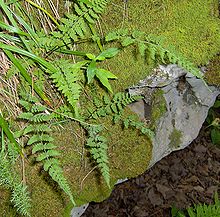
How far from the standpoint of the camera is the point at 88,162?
245 cm

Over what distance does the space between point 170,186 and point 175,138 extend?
1.89m

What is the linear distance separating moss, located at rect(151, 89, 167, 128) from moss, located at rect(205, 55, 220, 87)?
1.09ft

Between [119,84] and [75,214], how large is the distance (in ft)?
3.21

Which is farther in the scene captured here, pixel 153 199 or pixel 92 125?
pixel 153 199

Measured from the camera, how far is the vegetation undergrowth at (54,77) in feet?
6.53

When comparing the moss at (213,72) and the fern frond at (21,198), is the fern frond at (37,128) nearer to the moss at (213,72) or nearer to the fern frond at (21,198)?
the fern frond at (21,198)

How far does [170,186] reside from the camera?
15.5 feet

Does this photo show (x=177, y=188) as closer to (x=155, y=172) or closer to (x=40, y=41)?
(x=155, y=172)

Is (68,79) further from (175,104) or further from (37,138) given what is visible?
(175,104)

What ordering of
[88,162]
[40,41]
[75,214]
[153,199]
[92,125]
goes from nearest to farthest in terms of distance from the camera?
[40,41] → [92,125] → [88,162] → [75,214] → [153,199]

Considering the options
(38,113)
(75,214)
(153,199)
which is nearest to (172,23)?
(38,113)

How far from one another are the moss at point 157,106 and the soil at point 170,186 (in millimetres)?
1941

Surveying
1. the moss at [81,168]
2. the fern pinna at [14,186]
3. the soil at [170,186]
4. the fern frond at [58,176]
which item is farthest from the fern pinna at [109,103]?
the soil at [170,186]

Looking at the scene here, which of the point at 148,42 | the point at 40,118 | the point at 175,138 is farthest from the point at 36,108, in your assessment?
the point at 175,138
